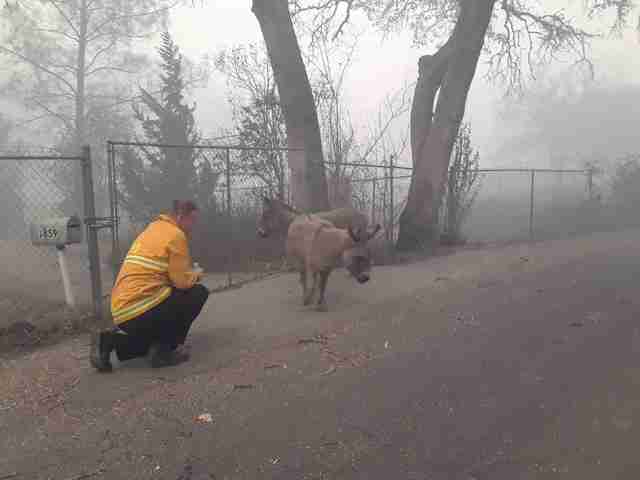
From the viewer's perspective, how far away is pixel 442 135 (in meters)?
11.4

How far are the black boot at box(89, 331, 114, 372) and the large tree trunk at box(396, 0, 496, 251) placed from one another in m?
8.10

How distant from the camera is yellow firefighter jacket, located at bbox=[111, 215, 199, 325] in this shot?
161 inches

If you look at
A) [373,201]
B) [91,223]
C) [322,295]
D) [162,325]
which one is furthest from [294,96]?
[162,325]

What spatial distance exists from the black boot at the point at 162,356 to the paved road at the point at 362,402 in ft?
0.44

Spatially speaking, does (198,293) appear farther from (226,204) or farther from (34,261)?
(34,261)

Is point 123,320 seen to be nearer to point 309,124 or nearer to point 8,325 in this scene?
point 8,325

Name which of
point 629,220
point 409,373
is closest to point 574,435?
point 409,373

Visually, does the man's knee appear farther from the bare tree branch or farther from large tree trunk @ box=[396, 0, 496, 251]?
the bare tree branch

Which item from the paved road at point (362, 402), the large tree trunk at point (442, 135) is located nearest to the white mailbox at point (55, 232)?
the paved road at point (362, 402)

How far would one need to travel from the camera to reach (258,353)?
4793 millimetres

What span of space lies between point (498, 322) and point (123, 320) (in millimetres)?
4226

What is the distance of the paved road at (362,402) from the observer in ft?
9.57

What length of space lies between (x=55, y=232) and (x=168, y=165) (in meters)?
7.71

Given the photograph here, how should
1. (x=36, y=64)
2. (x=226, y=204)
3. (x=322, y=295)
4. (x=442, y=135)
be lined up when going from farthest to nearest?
(x=36, y=64), (x=442, y=135), (x=226, y=204), (x=322, y=295)
